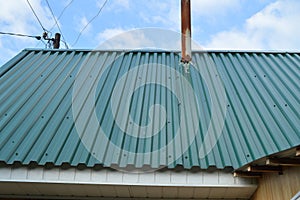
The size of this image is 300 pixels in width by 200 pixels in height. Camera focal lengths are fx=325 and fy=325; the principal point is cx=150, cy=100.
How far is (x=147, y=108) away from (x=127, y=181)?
4.59ft

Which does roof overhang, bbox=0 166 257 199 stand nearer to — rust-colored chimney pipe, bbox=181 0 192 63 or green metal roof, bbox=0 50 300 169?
green metal roof, bbox=0 50 300 169

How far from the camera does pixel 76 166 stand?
2906 millimetres

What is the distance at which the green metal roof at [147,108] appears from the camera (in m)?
3.08

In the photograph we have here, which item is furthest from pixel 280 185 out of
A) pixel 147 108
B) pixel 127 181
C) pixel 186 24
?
pixel 186 24

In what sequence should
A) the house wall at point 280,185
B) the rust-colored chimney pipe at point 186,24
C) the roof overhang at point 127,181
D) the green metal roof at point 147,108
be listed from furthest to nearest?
the rust-colored chimney pipe at point 186,24
the green metal roof at point 147,108
the roof overhang at point 127,181
the house wall at point 280,185

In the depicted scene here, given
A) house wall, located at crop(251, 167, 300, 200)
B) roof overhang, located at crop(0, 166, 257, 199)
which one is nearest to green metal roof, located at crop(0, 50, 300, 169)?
roof overhang, located at crop(0, 166, 257, 199)

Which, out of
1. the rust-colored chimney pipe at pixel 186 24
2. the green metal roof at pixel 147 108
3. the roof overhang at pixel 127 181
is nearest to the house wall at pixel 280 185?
the roof overhang at pixel 127 181

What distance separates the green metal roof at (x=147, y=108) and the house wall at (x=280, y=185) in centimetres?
20

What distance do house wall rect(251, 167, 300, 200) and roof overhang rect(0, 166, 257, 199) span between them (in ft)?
0.31

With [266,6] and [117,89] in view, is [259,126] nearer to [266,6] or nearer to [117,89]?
[117,89]

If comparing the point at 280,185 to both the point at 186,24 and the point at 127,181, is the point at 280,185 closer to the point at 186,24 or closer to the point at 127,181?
the point at 127,181

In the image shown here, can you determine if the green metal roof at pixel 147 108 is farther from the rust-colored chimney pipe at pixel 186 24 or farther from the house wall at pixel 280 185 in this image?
the rust-colored chimney pipe at pixel 186 24

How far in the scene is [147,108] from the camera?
4109 millimetres

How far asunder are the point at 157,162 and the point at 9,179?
1318 millimetres
